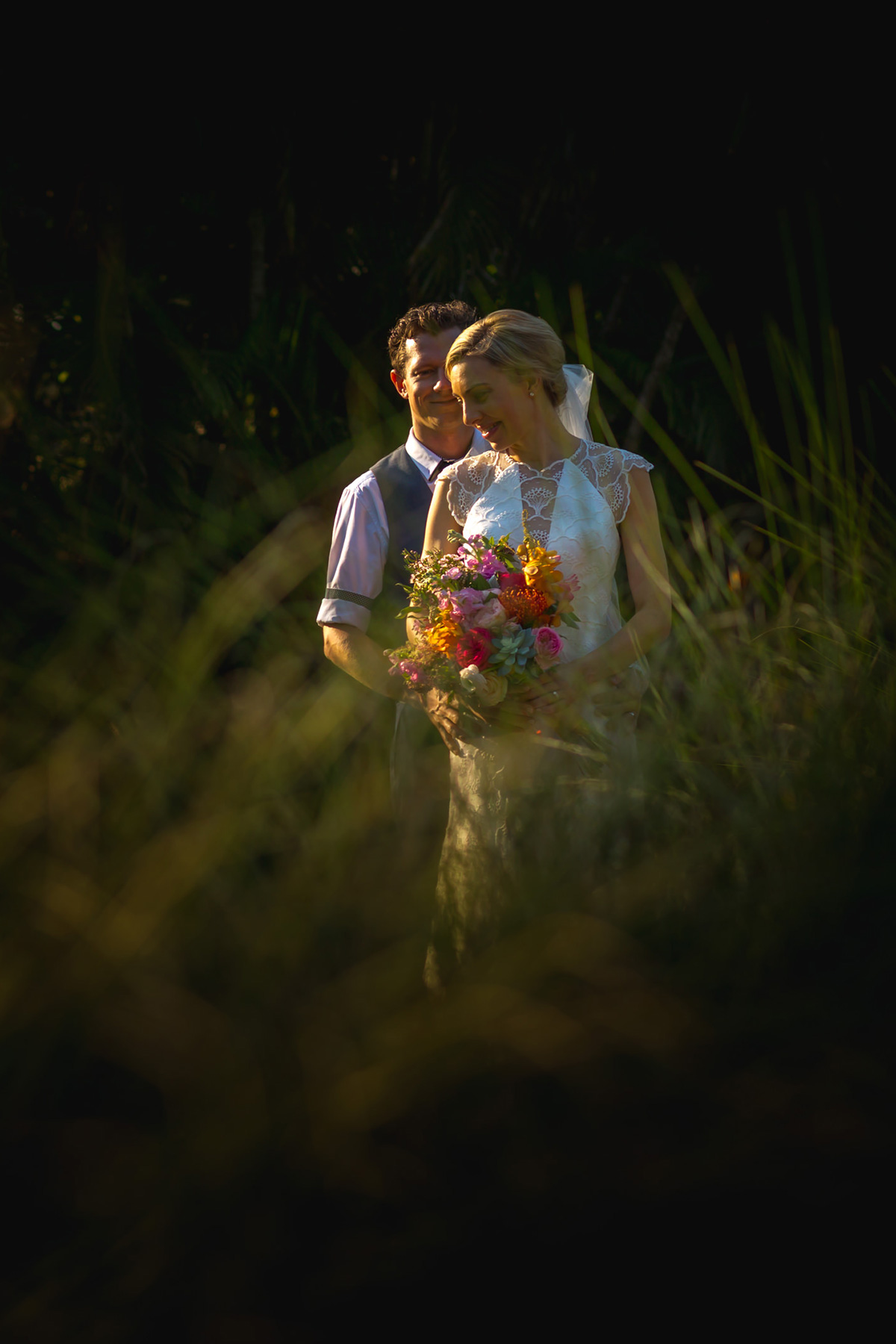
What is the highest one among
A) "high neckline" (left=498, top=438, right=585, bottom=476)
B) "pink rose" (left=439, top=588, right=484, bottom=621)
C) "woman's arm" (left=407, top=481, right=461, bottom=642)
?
"high neckline" (left=498, top=438, right=585, bottom=476)

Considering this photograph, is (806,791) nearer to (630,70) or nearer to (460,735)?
(460,735)

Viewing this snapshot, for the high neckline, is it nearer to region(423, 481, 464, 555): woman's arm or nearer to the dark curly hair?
region(423, 481, 464, 555): woman's arm

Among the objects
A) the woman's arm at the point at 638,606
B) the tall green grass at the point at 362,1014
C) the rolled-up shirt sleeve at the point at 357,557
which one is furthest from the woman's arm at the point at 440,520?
the tall green grass at the point at 362,1014

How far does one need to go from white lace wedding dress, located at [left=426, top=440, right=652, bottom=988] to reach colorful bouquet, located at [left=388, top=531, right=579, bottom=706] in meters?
0.20

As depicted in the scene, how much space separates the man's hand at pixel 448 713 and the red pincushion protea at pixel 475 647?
0.12 meters

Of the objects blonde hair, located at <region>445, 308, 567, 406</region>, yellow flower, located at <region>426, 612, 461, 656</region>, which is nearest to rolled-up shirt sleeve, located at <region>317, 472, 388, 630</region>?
blonde hair, located at <region>445, 308, 567, 406</region>

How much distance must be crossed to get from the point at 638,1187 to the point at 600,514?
7.87 ft

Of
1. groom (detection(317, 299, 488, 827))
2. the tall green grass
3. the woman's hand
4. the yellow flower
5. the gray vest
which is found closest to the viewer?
the tall green grass

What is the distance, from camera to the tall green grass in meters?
0.77

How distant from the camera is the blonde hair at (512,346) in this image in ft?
9.32

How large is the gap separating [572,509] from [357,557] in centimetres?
86

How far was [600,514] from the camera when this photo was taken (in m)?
2.99

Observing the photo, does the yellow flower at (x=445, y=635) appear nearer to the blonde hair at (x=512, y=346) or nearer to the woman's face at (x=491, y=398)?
the woman's face at (x=491, y=398)

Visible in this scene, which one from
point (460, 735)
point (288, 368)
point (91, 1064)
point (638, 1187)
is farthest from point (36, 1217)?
point (288, 368)
